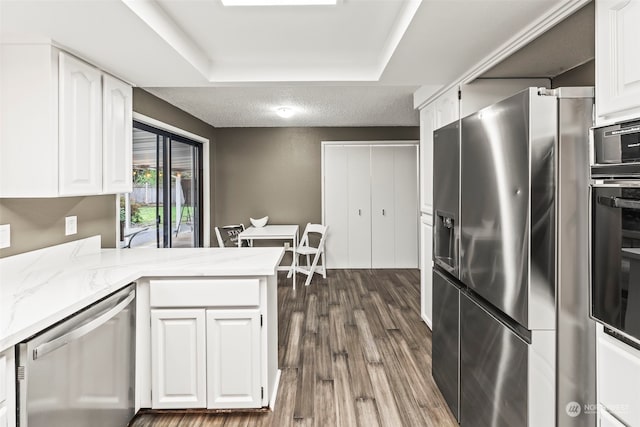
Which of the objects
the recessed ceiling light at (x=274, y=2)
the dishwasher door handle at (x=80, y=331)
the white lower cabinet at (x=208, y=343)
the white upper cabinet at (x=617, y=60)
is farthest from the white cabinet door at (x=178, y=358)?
the white upper cabinet at (x=617, y=60)

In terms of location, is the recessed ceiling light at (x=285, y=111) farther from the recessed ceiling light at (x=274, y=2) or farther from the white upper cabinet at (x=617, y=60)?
the white upper cabinet at (x=617, y=60)

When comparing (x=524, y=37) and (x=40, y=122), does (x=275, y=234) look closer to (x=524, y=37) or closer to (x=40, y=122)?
(x=40, y=122)

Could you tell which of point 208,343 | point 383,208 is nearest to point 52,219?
point 208,343

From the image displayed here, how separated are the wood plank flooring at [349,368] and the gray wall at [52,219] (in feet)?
3.83

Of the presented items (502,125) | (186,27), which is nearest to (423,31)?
(502,125)

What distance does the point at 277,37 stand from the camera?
2.38 metres

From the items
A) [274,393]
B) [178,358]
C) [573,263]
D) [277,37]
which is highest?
[277,37]

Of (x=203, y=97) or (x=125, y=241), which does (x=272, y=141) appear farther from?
(x=125, y=241)

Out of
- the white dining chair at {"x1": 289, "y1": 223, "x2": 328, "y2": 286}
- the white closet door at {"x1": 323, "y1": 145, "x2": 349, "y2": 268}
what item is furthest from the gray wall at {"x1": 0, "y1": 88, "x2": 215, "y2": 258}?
the white closet door at {"x1": 323, "y1": 145, "x2": 349, "y2": 268}

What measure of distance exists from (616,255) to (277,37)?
2096mm

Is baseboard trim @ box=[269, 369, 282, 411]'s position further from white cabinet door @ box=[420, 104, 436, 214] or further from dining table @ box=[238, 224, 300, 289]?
dining table @ box=[238, 224, 300, 289]

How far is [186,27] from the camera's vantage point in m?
2.19

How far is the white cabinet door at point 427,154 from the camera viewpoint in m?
3.35

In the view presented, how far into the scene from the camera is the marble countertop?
Answer: 1381 millimetres
